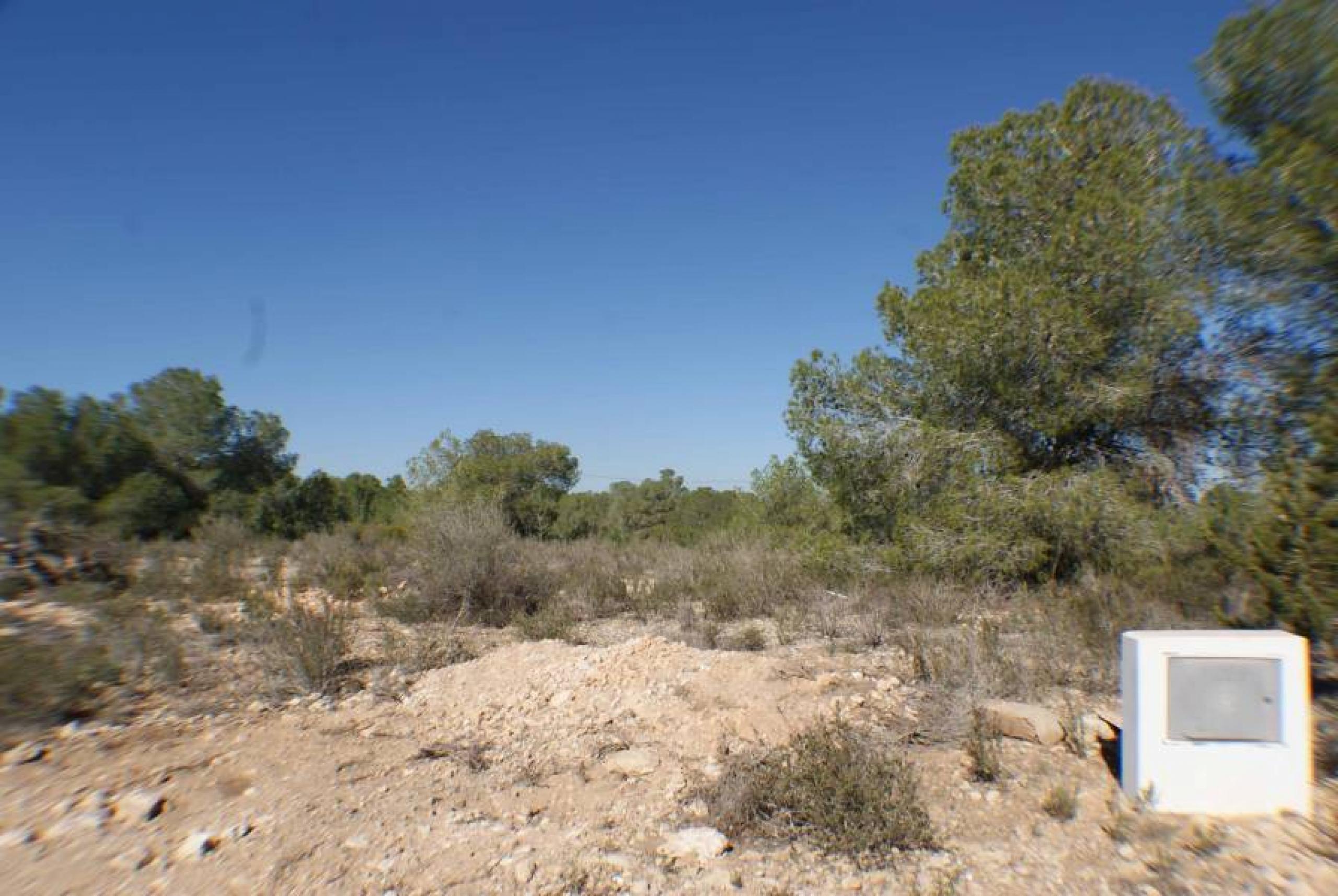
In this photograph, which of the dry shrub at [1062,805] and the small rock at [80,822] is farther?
the dry shrub at [1062,805]

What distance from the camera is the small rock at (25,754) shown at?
4.77m

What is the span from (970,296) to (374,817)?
945cm

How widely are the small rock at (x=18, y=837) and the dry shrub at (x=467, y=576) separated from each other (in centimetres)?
589

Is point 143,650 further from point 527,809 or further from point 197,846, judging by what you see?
point 527,809

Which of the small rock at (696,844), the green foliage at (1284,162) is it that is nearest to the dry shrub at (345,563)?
the small rock at (696,844)

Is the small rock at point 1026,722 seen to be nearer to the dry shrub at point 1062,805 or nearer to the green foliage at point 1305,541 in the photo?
the dry shrub at point 1062,805

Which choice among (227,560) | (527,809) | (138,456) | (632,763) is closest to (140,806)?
(527,809)

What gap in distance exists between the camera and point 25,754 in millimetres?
4867

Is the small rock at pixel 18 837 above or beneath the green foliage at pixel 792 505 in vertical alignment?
beneath

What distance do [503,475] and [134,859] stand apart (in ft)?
75.2

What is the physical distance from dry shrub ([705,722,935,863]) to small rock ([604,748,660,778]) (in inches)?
26.0

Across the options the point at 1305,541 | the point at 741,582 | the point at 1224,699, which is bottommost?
the point at 741,582

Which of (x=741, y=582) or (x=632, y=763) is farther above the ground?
(x=741, y=582)

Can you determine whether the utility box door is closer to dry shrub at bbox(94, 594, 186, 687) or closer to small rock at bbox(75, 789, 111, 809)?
small rock at bbox(75, 789, 111, 809)
